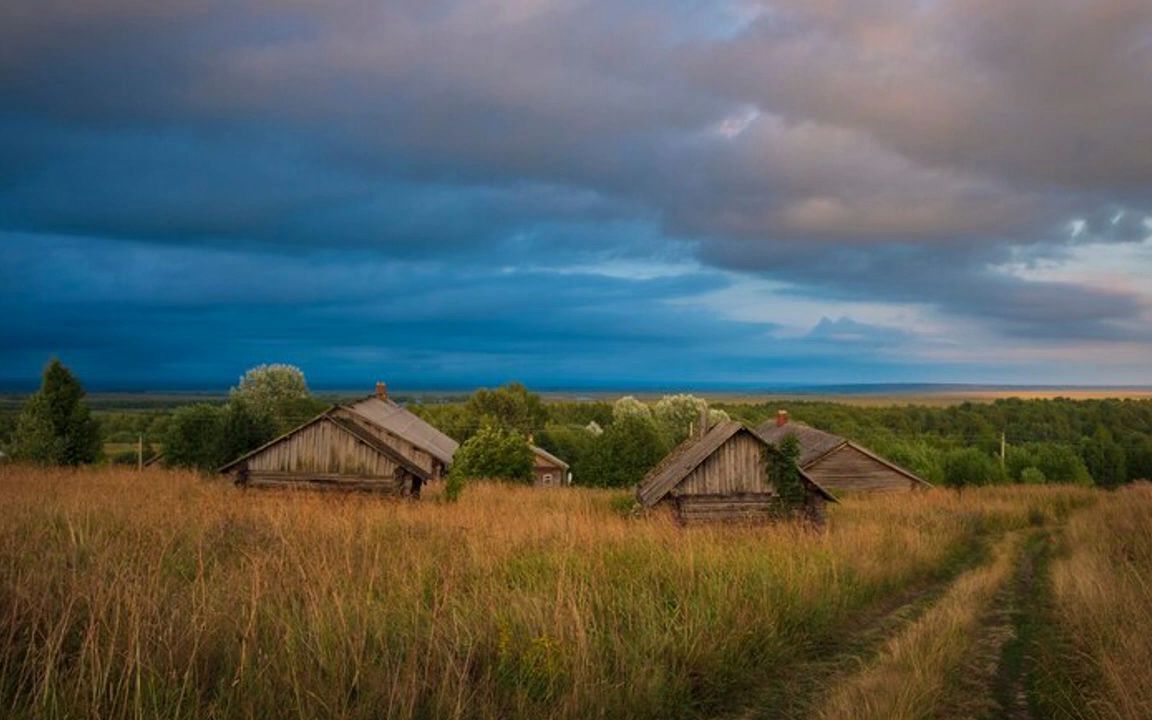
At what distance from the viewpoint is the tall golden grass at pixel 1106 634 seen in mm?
6500

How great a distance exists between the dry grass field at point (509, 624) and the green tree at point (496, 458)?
25249mm

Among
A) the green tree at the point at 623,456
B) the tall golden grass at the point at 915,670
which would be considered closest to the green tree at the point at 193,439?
the green tree at the point at 623,456

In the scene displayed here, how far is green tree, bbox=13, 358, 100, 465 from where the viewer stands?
38781 mm

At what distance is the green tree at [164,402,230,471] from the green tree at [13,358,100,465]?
371 inches

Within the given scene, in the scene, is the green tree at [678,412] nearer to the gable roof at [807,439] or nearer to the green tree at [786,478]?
the gable roof at [807,439]

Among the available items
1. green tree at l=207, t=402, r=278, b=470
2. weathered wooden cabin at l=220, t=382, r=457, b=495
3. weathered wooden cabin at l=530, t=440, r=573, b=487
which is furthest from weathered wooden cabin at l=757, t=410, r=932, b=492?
green tree at l=207, t=402, r=278, b=470

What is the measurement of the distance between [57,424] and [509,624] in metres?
41.6

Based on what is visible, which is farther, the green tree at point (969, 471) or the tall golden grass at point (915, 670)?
the green tree at point (969, 471)

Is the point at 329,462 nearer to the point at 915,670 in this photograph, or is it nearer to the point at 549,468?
the point at 915,670

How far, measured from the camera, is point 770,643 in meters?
8.39

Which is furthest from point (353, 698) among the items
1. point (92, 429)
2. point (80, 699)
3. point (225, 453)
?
point (225, 453)

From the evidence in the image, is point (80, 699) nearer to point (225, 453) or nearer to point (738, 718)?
point (738, 718)

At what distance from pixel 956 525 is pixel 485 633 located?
2017 centimetres

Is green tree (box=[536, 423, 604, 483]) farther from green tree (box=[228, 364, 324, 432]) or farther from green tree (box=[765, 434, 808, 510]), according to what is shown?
green tree (box=[765, 434, 808, 510])
